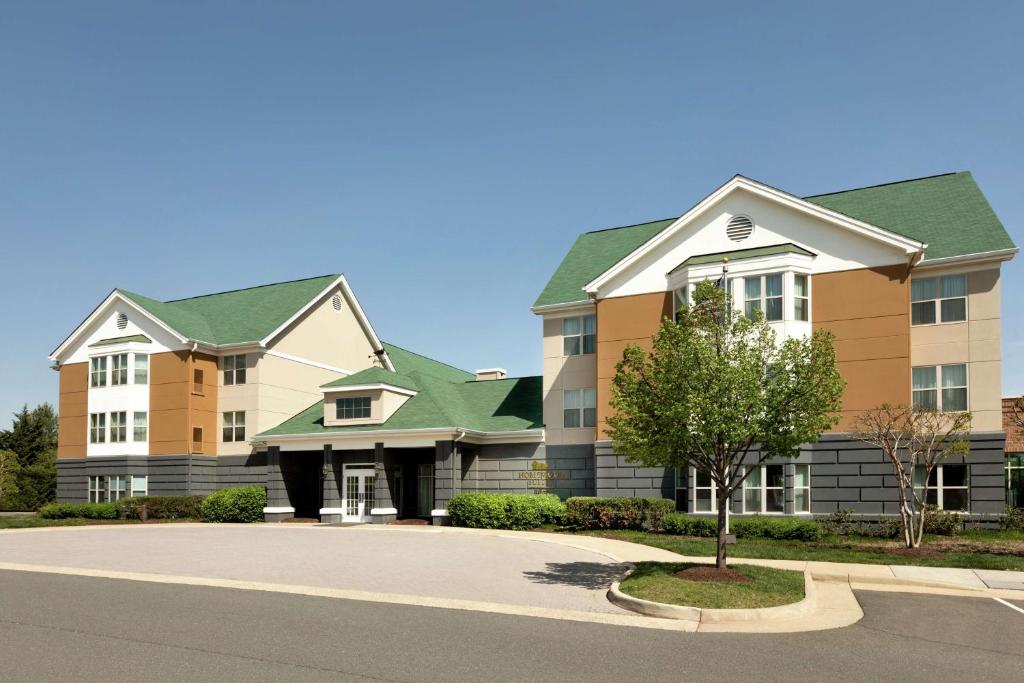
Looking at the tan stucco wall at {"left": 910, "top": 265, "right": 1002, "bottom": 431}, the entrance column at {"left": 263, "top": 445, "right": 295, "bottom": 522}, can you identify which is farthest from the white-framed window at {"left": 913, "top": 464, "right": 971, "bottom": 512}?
the entrance column at {"left": 263, "top": 445, "right": 295, "bottom": 522}

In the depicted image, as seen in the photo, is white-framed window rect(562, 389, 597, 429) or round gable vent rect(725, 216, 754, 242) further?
white-framed window rect(562, 389, 597, 429)

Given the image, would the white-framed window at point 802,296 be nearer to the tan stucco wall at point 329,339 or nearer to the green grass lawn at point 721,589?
the green grass lawn at point 721,589

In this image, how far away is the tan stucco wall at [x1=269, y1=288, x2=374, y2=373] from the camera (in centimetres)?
4041

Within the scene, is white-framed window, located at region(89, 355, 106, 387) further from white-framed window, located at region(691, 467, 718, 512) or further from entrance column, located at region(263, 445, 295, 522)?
white-framed window, located at region(691, 467, 718, 512)

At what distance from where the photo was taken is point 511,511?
29.0 m

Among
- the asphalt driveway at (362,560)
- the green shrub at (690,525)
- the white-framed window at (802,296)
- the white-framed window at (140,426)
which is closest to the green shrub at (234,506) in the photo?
the asphalt driveway at (362,560)

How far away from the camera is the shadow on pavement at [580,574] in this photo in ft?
53.0

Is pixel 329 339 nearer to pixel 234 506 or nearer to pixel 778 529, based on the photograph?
pixel 234 506

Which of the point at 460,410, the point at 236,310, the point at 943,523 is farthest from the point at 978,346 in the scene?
the point at 236,310

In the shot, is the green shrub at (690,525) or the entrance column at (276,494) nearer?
the green shrub at (690,525)

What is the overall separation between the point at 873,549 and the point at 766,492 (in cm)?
602

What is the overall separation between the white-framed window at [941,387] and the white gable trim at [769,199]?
396 cm

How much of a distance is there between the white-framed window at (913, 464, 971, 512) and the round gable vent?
9.66 m

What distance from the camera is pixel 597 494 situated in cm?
2970
